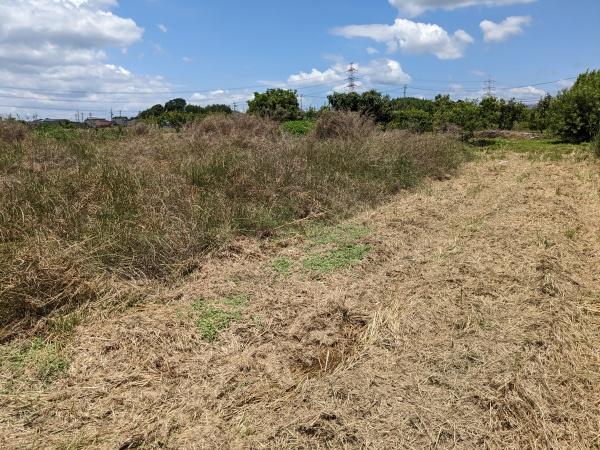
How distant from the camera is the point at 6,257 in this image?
3.87m

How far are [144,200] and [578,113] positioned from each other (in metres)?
21.5

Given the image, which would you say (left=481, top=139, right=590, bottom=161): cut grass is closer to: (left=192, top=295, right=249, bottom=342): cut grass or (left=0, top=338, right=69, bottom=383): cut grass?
(left=192, top=295, right=249, bottom=342): cut grass

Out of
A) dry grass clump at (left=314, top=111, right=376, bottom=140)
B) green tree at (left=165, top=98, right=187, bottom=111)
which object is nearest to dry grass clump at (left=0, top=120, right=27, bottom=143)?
dry grass clump at (left=314, top=111, right=376, bottom=140)

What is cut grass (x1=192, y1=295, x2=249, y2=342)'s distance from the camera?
3.56m

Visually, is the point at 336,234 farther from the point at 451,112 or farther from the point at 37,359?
the point at 451,112

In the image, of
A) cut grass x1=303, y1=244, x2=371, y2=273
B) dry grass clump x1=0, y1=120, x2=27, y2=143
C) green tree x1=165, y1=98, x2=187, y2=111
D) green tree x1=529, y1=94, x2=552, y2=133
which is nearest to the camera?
cut grass x1=303, y1=244, x2=371, y2=273

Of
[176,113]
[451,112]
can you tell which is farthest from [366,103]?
[176,113]

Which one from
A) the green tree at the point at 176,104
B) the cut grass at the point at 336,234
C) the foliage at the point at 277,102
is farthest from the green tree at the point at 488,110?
the green tree at the point at 176,104

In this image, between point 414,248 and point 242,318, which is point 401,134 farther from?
point 242,318

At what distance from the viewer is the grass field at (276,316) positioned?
261 centimetres

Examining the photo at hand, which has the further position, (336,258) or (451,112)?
(451,112)

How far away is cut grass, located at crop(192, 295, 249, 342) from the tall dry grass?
0.75m

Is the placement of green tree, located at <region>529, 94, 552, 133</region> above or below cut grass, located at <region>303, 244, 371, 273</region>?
above

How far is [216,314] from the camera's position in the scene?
378cm
